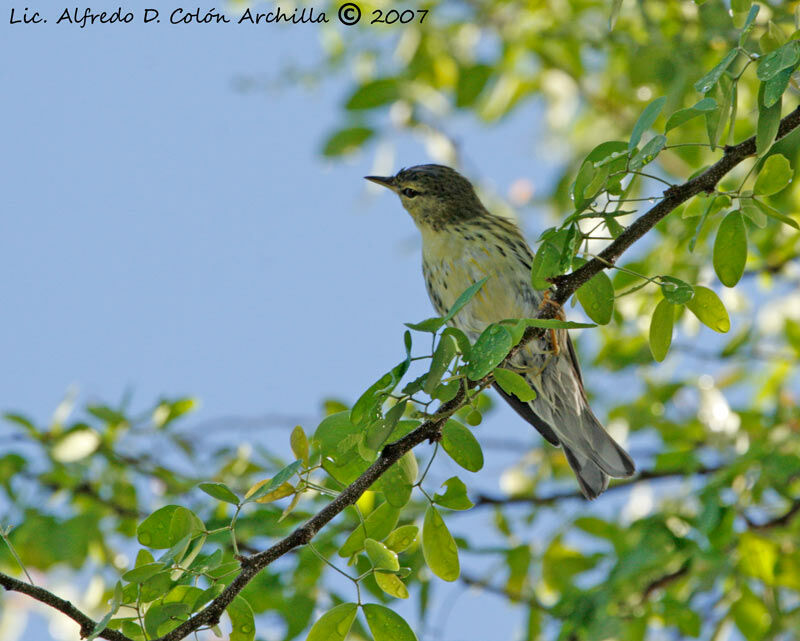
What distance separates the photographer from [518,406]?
154 inches

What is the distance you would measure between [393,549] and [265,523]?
144 centimetres

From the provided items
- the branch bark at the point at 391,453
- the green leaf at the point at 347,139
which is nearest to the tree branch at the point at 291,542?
the branch bark at the point at 391,453

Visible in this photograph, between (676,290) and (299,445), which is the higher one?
(676,290)

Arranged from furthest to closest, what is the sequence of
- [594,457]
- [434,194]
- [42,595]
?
[434,194] < [594,457] < [42,595]

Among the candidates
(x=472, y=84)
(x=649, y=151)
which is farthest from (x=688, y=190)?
(x=472, y=84)

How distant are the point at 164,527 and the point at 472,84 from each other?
10.2 ft

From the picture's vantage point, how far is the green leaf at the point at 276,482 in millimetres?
1867

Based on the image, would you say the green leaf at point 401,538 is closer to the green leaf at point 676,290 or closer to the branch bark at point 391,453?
the branch bark at point 391,453

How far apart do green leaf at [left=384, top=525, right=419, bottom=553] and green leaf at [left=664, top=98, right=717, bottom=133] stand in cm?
97

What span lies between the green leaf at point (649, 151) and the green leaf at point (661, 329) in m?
0.43

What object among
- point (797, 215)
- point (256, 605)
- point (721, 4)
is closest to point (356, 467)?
point (256, 605)

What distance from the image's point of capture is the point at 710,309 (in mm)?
2135

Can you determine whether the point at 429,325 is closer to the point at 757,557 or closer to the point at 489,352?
the point at 489,352

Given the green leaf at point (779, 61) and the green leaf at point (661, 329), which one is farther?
the green leaf at point (661, 329)
